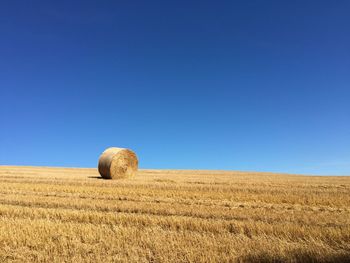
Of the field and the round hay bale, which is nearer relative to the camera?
the field

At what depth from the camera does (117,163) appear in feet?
72.9

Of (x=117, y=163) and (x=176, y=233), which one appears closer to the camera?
(x=176, y=233)

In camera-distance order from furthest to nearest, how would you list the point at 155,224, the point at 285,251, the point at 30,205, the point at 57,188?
the point at 57,188, the point at 30,205, the point at 155,224, the point at 285,251

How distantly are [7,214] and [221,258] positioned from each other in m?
6.17

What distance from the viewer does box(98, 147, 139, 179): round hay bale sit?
2181 cm

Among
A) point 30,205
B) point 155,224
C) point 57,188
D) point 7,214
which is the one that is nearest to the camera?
point 155,224

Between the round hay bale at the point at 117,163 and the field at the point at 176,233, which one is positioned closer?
the field at the point at 176,233

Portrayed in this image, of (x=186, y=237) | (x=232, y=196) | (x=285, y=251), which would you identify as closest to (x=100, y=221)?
(x=186, y=237)

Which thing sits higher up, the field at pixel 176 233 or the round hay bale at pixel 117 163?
the round hay bale at pixel 117 163

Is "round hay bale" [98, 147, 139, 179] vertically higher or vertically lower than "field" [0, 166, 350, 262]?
higher

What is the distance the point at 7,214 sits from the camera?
901cm

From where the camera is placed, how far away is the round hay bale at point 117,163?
2181 centimetres

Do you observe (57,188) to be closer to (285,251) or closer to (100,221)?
(100,221)

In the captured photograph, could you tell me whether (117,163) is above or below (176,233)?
above
